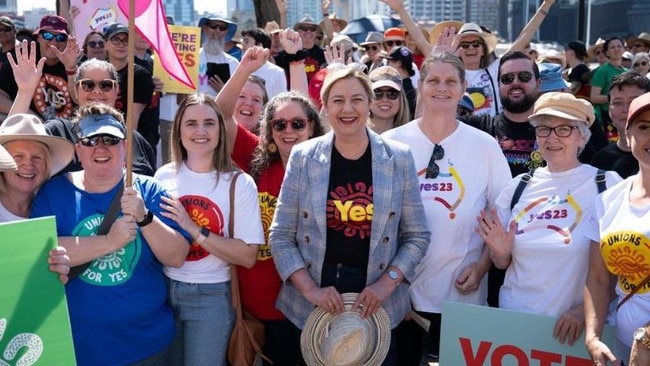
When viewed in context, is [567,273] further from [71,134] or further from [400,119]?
[71,134]

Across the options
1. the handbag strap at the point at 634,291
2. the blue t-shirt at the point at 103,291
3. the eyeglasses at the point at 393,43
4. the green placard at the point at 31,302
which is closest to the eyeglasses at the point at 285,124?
the blue t-shirt at the point at 103,291

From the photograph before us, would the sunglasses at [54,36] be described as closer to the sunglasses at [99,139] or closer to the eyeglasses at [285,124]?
the eyeglasses at [285,124]

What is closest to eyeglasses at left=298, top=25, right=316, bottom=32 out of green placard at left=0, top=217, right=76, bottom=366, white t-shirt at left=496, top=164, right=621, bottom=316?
white t-shirt at left=496, top=164, right=621, bottom=316

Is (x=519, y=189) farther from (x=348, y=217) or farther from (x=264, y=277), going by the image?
(x=264, y=277)

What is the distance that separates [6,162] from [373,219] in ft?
5.43

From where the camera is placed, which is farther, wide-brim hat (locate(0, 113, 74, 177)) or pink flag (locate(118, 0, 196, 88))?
pink flag (locate(118, 0, 196, 88))

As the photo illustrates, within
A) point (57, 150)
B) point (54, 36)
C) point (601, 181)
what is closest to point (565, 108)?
point (601, 181)

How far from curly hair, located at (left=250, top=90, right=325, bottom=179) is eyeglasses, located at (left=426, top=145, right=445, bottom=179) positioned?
0.73 m

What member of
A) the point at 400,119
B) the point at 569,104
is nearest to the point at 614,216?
the point at 569,104

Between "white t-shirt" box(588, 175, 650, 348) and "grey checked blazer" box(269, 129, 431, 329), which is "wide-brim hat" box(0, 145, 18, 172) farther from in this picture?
"white t-shirt" box(588, 175, 650, 348)

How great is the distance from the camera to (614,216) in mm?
3100

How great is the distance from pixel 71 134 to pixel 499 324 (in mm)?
2454

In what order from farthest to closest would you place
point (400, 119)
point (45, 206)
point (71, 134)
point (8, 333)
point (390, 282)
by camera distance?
1. point (400, 119)
2. point (71, 134)
3. point (390, 282)
4. point (45, 206)
5. point (8, 333)

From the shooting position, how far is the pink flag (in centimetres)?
405
